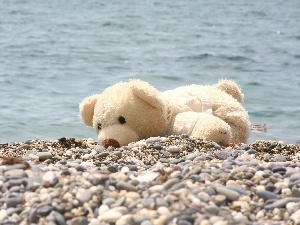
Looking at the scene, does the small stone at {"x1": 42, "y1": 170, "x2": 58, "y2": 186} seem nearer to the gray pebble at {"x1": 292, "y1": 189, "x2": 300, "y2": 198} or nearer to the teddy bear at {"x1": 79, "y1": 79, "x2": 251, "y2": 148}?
the gray pebble at {"x1": 292, "y1": 189, "x2": 300, "y2": 198}

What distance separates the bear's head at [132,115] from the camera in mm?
4789

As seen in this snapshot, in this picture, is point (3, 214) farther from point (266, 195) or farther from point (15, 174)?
point (266, 195)

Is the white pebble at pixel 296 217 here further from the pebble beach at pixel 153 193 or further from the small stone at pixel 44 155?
the small stone at pixel 44 155

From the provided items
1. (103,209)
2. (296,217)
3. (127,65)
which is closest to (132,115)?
(103,209)

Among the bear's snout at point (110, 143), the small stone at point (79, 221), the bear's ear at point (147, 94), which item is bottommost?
the bear's snout at point (110, 143)

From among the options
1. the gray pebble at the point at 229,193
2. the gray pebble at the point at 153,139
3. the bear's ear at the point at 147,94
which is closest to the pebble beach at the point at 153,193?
the gray pebble at the point at 229,193

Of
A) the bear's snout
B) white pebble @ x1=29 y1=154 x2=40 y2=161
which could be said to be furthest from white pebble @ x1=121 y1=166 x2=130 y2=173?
the bear's snout

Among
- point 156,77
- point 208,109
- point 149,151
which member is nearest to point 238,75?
point 156,77

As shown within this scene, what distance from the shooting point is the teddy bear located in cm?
478

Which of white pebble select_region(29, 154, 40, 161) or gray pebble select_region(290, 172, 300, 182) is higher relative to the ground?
gray pebble select_region(290, 172, 300, 182)

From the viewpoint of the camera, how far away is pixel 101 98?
16.6 feet

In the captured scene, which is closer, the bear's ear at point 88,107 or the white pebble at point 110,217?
the white pebble at point 110,217

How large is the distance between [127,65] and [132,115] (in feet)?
25.5

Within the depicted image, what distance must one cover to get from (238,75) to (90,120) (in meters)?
6.92
